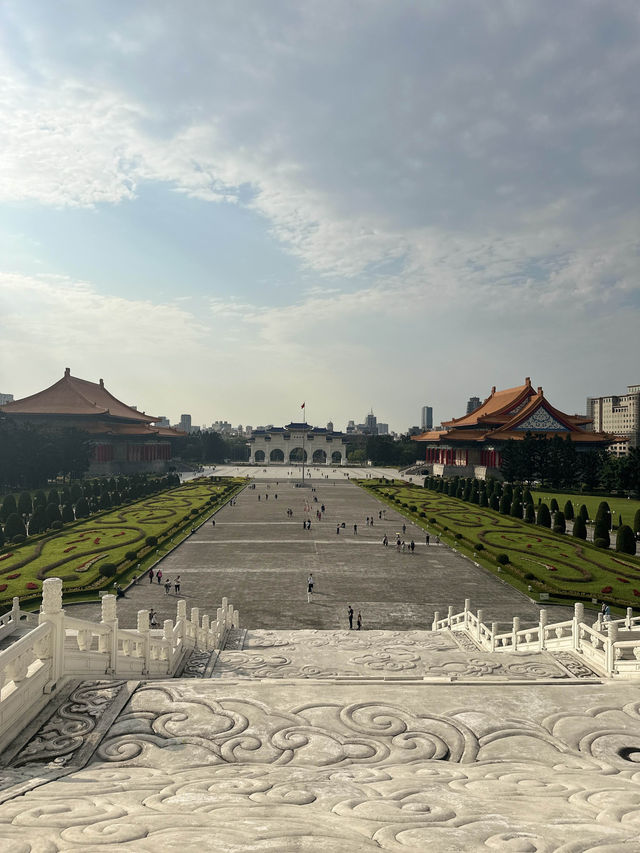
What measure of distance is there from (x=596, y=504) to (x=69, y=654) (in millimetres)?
53067

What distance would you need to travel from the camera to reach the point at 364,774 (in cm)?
600

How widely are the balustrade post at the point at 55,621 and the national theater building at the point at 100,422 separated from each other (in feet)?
249

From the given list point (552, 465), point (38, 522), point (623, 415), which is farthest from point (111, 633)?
point (623, 415)

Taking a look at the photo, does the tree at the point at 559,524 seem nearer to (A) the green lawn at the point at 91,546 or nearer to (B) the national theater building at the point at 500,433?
(A) the green lawn at the point at 91,546

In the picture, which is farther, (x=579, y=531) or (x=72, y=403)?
(x=72, y=403)

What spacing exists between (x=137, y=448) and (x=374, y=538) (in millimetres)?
66949

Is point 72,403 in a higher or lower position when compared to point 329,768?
higher

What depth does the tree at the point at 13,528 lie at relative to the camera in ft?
113

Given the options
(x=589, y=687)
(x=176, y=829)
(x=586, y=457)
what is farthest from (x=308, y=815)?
(x=586, y=457)

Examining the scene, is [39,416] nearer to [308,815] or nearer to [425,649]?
[425,649]

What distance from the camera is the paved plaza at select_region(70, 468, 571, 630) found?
72.6ft

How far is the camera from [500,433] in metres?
77.2

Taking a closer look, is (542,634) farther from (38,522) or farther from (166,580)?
(38,522)

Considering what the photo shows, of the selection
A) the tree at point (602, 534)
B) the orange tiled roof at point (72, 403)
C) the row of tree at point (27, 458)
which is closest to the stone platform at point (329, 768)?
the tree at point (602, 534)
